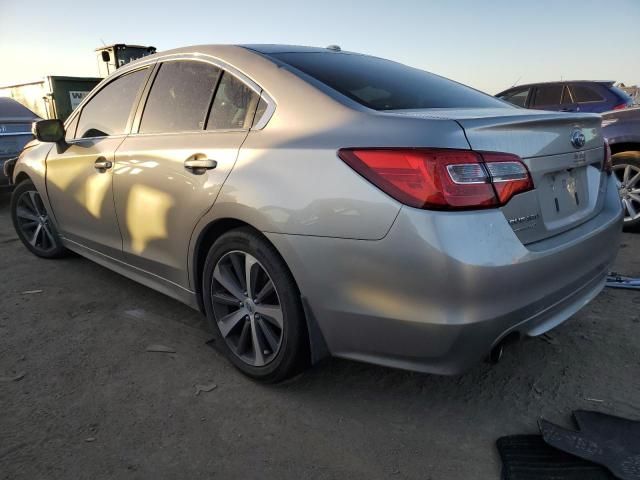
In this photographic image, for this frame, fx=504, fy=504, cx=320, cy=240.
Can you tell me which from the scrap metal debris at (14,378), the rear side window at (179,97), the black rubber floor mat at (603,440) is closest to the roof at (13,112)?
the rear side window at (179,97)

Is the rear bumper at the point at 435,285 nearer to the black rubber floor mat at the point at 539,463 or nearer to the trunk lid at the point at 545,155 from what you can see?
the trunk lid at the point at 545,155

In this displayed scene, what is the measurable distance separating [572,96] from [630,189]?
419 centimetres

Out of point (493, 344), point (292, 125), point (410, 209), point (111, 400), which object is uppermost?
point (292, 125)

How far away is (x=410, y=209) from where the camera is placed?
176 centimetres

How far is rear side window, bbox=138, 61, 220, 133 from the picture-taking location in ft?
8.90

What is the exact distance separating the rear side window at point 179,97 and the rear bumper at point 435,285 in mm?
1027

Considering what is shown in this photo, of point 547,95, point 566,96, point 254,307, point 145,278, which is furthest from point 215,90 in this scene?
point 547,95

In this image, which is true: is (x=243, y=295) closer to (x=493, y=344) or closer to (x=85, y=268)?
(x=493, y=344)

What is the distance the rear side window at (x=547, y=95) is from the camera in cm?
870

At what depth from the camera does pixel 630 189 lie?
4871 mm

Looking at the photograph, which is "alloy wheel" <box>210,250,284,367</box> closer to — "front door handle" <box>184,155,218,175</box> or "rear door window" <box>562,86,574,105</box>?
"front door handle" <box>184,155,218,175</box>

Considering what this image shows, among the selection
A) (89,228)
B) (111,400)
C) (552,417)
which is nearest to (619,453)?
(552,417)

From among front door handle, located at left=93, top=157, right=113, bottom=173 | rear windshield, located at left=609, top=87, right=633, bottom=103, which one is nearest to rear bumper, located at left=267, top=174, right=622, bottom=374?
front door handle, located at left=93, top=157, right=113, bottom=173

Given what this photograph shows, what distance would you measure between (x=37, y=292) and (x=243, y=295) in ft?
7.31
